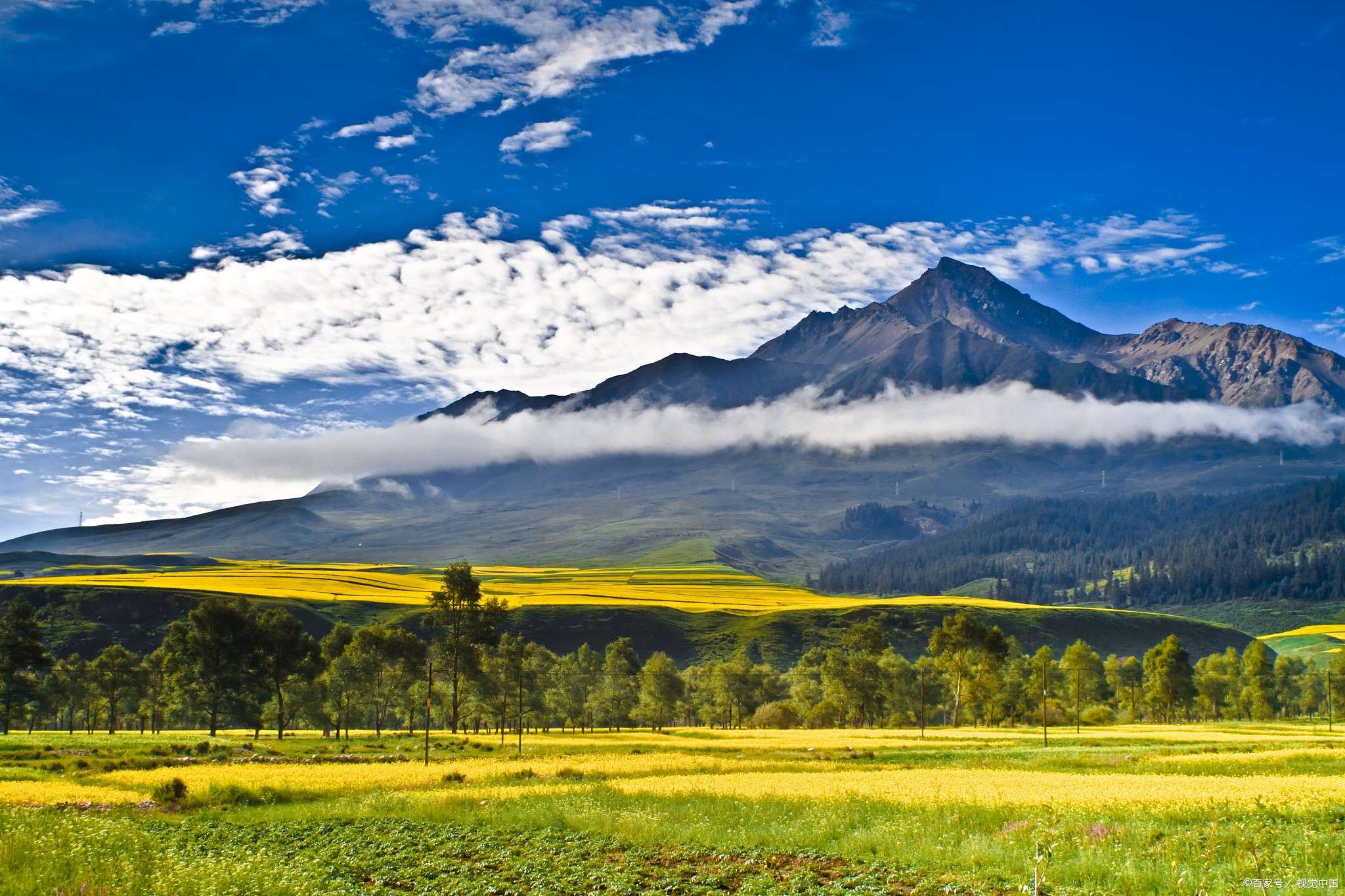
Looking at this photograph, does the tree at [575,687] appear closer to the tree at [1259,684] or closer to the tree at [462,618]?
the tree at [462,618]

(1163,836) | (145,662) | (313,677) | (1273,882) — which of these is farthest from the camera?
(145,662)

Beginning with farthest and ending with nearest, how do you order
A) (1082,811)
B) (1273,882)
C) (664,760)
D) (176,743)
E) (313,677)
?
(313,677) → (176,743) → (664,760) → (1082,811) → (1273,882)

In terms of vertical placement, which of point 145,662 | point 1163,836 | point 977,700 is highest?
point 1163,836

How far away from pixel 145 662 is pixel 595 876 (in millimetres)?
120222

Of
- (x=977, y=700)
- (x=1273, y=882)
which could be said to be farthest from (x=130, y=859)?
(x=977, y=700)

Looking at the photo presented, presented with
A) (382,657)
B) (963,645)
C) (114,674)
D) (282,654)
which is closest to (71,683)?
(114,674)

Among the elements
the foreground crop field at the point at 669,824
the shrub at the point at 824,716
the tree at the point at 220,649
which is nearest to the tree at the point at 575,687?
the shrub at the point at 824,716

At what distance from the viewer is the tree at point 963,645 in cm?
12081

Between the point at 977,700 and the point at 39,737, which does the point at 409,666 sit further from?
the point at 977,700

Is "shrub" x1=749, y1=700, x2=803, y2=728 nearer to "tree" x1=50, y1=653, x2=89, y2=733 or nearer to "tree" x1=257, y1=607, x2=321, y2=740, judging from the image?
"tree" x1=257, y1=607, x2=321, y2=740

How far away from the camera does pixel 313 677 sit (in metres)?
102

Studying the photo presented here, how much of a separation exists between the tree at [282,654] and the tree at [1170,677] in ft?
377

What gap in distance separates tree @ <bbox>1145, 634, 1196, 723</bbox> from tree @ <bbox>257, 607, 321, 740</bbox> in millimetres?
114824

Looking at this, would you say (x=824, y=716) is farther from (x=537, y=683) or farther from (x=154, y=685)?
(x=154, y=685)
